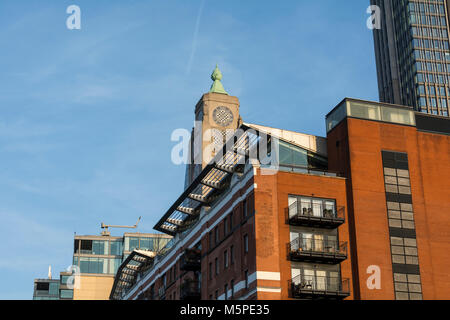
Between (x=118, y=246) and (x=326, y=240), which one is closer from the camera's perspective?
(x=326, y=240)

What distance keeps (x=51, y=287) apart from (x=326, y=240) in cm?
11900

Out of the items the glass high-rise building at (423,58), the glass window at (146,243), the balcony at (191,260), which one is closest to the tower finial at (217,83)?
the glass window at (146,243)

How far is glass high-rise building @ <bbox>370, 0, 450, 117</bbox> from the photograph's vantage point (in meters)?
188

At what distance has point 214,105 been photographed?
525 feet

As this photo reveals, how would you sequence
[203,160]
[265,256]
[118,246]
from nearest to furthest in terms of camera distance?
[265,256]
[118,246]
[203,160]

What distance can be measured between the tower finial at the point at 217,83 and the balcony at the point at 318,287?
345ft

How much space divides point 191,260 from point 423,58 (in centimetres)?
13133

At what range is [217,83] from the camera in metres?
168

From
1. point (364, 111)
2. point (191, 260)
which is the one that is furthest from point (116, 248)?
point (364, 111)

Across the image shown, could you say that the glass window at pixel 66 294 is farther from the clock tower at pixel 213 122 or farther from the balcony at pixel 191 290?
the balcony at pixel 191 290

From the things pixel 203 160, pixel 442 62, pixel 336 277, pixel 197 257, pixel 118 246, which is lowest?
pixel 336 277
